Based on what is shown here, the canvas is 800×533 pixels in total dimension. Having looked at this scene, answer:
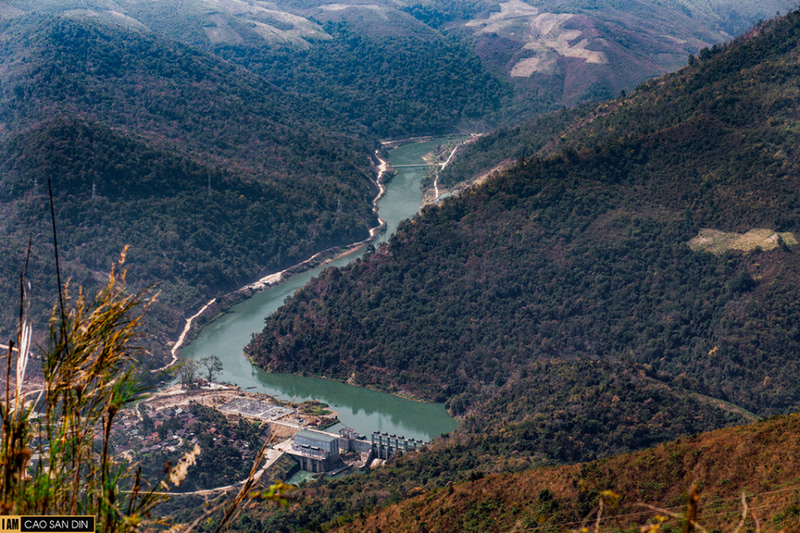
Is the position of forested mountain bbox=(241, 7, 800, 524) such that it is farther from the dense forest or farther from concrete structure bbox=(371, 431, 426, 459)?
the dense forest

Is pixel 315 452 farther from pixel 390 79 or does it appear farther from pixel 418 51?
pixel 418 51

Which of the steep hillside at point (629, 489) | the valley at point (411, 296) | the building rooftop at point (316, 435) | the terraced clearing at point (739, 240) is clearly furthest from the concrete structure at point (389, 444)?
the terraced clearing at point (739, 240)

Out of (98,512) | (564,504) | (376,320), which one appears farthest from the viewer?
(376,320)

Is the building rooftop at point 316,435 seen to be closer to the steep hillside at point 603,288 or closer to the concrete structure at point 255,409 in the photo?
the concrete structure at point 255,409

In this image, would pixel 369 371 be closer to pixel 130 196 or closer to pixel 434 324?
pixel 434 324

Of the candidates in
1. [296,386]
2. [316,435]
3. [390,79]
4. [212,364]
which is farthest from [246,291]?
[390,79]

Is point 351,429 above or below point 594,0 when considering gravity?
below

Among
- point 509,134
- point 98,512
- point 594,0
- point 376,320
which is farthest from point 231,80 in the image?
point 594,0
